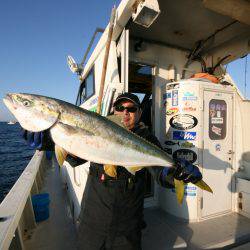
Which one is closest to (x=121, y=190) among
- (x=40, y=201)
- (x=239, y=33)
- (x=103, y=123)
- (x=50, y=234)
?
(x=103, y=123)

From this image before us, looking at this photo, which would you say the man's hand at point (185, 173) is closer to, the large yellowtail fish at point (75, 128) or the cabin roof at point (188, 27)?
the large yellowtail fish at point (75, 128)

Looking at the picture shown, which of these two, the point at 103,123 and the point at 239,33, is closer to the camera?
the point at 103,123

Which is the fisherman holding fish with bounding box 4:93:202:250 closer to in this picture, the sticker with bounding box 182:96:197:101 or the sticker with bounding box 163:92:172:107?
the sticker with bounding box 182:96:197:101

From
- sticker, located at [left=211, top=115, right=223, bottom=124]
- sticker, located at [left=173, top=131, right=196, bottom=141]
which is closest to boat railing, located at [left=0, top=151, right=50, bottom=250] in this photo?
sticker, located at [left=173, top=131, right=196, bottom=141]

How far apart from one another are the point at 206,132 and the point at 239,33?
238 cm

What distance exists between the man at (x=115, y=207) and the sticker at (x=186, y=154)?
5.94 ft

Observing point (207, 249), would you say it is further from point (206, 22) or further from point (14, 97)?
point (206, 22)

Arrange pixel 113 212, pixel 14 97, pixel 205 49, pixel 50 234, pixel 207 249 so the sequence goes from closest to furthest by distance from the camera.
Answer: pixel 14 97, pixel 113 212, pixel 207 249, pixel 50 234, pixel 205 49

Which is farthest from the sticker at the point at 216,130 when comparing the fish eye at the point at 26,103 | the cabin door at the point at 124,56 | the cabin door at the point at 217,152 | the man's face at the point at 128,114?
the fish eye at the point at 26,103

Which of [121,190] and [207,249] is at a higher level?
[121,190]

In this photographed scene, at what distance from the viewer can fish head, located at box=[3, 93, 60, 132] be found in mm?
1916

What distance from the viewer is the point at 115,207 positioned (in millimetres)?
2424

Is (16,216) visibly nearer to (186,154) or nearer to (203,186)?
(203,186)

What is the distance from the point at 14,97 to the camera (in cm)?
195
